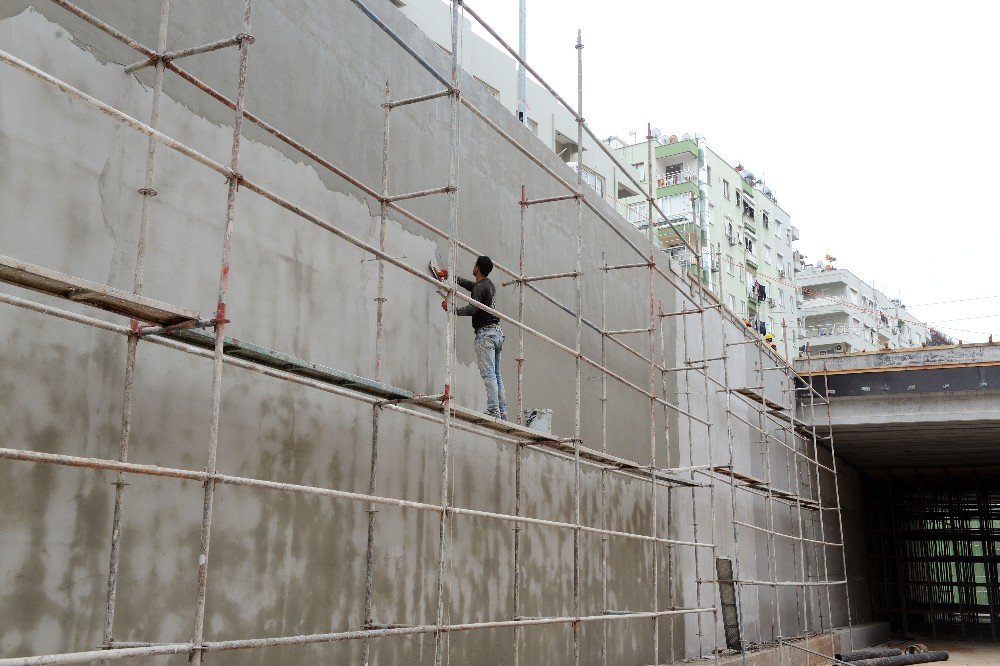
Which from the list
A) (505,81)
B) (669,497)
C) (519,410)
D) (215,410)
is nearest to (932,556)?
(669,497)

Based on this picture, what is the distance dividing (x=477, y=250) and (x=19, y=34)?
4658 mm

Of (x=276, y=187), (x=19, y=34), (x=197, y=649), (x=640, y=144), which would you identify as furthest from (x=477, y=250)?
(x=640, y=144)

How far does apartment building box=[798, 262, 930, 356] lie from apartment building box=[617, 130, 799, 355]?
6.05 metres

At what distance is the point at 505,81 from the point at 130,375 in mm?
25033

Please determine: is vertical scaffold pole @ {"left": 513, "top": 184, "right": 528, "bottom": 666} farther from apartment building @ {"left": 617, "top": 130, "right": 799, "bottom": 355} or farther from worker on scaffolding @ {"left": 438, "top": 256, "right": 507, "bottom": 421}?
apartment building @ {"left": 617, "top": 130, "right": 799, "bottom": 355}

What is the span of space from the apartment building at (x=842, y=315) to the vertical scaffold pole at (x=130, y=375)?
51462 mm

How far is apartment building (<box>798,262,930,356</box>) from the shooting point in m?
55.5

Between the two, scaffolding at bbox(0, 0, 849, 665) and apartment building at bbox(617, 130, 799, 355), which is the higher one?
apartment building at bbox(617, 130, 799, 355)

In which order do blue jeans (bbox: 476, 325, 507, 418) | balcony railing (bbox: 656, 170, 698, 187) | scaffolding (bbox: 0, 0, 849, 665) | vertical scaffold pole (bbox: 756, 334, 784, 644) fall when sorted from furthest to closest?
balcony railing (bbox: 656, 170, 698, 187)
vertical scaffold pole (bbox: 756, 334, 784, 644)
blue jeans (bbox: 476, 325, 507, 418)
scaffolding (bbox: 0, 0, 849, 665)

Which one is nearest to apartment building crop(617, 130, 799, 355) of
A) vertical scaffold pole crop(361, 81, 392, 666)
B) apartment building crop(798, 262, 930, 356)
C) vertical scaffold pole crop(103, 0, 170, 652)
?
apartment building crop(798, 262, 930, 356)

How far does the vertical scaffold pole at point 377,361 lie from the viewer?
627 cm

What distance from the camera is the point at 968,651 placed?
20.9m

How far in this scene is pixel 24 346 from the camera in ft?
15.1

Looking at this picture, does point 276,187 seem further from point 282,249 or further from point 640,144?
point 640,144
